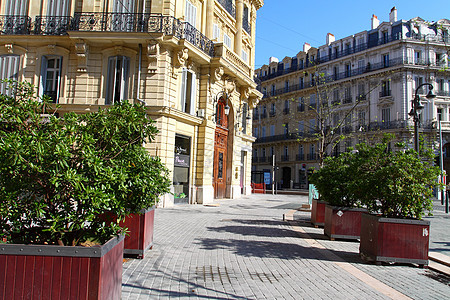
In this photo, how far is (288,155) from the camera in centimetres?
4947

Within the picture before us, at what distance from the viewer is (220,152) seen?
2225 cm

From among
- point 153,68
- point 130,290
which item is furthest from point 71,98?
point 130,290

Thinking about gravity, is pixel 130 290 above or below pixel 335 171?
below

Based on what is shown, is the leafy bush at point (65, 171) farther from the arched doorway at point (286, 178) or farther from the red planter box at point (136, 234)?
the arched doorway at point (286, 178)

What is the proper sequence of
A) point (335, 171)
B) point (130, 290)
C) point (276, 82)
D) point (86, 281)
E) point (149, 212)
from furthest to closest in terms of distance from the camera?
point (276, 82) → point (335, 171) → point (149, 212) → point (130, 290) → point (86, 281)

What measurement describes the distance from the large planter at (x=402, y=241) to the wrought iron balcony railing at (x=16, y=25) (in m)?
18.6

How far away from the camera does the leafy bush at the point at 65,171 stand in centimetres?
345

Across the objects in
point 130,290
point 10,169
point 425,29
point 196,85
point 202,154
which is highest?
point 425,29

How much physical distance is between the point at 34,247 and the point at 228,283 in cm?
279

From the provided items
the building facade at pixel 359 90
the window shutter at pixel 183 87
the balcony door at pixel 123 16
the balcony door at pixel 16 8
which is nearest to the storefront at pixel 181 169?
the window shutter at pixel 183 87

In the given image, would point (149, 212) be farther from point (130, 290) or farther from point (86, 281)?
point (86, 281)

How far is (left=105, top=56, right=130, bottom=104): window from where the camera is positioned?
55.7 ft

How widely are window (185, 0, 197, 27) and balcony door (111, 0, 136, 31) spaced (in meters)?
2.92

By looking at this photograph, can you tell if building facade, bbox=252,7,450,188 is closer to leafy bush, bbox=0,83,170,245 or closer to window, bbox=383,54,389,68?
window, bbox=383,54,389,68
